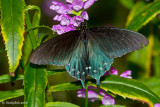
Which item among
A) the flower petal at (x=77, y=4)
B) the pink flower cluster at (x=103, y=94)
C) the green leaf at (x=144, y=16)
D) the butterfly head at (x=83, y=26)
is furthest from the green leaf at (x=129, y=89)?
the green leaf at (x=144, y=16)

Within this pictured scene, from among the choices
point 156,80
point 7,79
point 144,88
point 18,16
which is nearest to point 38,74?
point 7,79

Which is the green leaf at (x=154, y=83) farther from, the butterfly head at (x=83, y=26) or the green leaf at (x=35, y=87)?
the green leaf at (x=35, y=87)

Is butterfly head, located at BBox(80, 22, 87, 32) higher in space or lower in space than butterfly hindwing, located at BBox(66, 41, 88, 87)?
higher

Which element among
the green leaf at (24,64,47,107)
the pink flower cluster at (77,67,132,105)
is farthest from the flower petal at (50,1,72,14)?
the pink flower cluster at (77,67,132,105)

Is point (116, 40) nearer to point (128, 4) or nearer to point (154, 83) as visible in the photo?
point (154, 83)

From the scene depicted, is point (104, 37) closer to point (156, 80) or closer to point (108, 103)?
point (108, 103)

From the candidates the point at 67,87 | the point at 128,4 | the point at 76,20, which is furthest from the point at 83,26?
the point at 128,4

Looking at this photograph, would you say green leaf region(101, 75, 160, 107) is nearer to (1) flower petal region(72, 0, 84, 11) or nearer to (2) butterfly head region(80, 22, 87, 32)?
(2) butterfly head region(80, 22, 87, 32)

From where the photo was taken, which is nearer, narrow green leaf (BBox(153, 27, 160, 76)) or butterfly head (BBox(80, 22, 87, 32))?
butterfly head (BBox(80, 22, 87, 32))

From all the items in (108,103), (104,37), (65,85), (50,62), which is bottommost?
(108,103)
